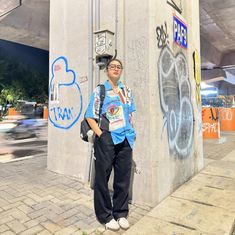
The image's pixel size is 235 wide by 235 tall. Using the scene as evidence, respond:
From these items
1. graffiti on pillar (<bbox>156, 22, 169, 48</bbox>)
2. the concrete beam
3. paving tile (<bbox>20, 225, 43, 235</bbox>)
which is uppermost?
the concrete beam

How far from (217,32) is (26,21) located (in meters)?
10.1

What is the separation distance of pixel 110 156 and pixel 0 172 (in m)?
3.13

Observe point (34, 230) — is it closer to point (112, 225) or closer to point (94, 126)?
point (112, 225)


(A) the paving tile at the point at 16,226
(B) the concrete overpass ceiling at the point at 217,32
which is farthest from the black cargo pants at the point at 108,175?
(B) the concrete overpass ceiling at the point at 217,32

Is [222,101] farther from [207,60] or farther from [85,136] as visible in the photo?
[85,136]

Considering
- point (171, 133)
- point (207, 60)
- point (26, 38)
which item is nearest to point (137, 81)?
point (171, 133)

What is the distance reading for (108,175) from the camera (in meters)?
2.68

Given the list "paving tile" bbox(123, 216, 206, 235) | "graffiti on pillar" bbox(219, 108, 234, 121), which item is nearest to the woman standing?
"paving tile" bbox(123, 216, 206, 235)

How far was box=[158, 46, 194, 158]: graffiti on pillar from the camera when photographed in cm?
348

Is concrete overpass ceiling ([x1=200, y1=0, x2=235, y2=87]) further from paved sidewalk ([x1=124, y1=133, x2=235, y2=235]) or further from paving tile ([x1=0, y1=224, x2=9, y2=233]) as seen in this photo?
paving tile ([x1=0, y1=224, x2=9, y2=233])

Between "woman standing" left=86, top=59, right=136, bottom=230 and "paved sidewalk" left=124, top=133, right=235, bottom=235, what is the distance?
297mm

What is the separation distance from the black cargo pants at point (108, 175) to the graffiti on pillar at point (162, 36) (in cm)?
156

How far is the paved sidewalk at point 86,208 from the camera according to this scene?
2.60 metres

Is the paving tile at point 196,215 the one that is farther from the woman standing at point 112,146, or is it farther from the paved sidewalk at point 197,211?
the woman standing at point 112,146
